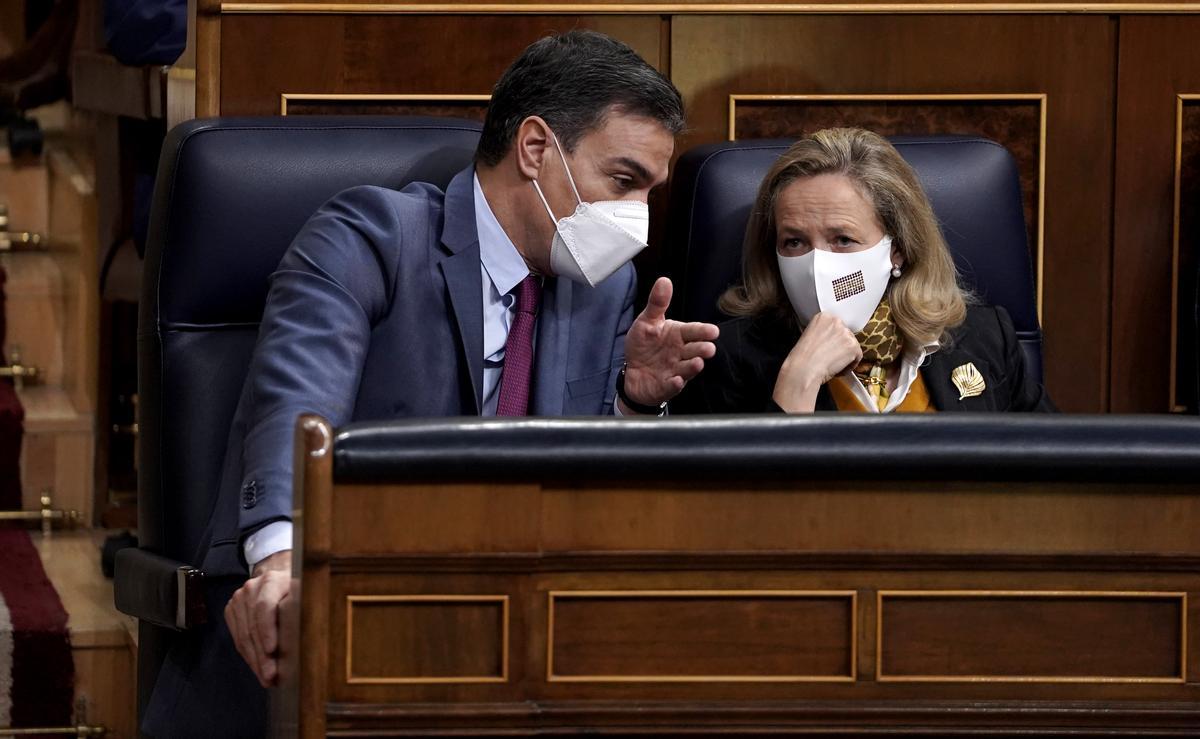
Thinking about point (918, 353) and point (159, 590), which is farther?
point (918, 353)

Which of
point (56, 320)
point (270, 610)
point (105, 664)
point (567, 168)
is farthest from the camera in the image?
point (56, 320)

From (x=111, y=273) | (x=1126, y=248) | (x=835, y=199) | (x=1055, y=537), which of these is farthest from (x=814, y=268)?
(x=111, y=273)

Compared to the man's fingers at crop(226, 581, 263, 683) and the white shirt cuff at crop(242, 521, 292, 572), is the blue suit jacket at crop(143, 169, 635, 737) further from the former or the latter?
the man's fingers at crop(226, 581, 263, 683)

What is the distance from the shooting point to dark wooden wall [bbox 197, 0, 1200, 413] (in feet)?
7.25

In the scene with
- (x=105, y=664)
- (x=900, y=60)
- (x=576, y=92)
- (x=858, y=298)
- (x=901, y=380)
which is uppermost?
(x=900, y=60)

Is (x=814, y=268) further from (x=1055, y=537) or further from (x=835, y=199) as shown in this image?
(x=1055, y=537)

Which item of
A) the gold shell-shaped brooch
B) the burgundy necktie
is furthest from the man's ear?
the gold shell-shaped brooch

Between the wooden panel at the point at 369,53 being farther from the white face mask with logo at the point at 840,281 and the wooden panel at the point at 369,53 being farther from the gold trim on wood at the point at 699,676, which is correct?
the gold trim on wood at the point at 699,676

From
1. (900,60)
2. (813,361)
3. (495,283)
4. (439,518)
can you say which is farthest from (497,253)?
(439,518)

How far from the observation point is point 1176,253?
232 centimetres

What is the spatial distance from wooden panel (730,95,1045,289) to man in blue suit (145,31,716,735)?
13.1 inches

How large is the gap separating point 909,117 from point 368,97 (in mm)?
759

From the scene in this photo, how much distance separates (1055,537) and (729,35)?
4.45ft

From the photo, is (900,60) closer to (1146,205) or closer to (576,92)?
(1146,205)
